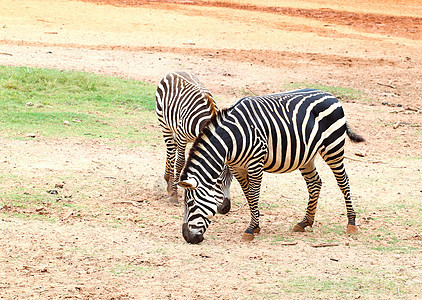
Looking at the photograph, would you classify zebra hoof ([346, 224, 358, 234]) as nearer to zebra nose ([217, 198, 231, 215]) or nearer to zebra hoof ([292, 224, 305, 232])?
zebra hoof ([292, 224, 305, 232])

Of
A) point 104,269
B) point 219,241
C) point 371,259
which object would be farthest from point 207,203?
point 371,259

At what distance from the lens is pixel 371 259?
5977 millimetres

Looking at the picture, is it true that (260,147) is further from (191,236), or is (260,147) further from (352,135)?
(352,135)

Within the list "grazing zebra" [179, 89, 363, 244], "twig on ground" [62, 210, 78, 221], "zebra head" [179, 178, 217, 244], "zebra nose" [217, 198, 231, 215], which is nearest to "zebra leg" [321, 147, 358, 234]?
"grazing zebra" [179, 89, 363, 244]

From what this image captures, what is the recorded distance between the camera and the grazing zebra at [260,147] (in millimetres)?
6137

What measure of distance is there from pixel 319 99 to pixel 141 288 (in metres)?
3.27

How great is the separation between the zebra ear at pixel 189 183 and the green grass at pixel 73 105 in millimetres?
4812

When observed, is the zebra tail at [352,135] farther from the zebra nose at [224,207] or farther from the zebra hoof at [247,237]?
the zebra hoof at [247,237]

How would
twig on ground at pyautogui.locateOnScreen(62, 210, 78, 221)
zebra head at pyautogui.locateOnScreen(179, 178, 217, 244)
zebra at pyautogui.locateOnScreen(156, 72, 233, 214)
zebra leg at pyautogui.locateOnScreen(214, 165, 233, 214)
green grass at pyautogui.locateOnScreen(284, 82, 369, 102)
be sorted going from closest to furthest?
zebra head at pyautogui.locateOnScreen(179, 178, 217, 244), twig on ground at pyautogui.locateOnScreen(62, 210, 78, 221), zebra leg at pyautogui.locateOnScreen(214, 165, 233, 214), zebra at pyautogui.locateOnScreen(156, 72, 233, 214), green grass at pyautogui.locateOnScreen(284, 82, 369, 102)

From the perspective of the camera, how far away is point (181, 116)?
26.2 feet

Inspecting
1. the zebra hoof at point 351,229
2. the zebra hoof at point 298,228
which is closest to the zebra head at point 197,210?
the zebra hoof at point 298,228

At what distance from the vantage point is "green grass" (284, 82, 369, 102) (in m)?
14.7

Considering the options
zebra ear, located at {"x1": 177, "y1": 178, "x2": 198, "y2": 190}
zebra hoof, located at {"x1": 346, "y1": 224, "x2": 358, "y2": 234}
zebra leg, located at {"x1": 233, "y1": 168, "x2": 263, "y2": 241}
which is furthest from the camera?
zebra hoof, located at {"x1": 346, "y1": 224, "x2": 358, "y2": 234}

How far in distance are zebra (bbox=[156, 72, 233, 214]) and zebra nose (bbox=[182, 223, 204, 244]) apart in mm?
873
